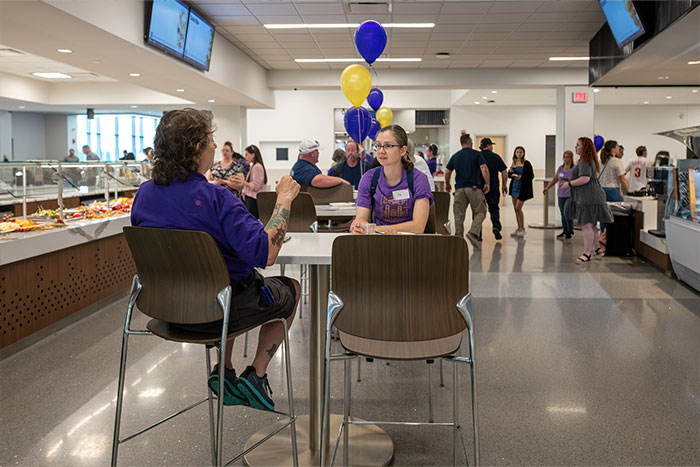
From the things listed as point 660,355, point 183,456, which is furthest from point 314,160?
point 183,456

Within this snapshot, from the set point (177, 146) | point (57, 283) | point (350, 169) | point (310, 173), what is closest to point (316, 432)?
point (177, 146)

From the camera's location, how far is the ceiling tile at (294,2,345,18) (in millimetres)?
7012

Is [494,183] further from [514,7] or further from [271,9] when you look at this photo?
Answer: [271,9]

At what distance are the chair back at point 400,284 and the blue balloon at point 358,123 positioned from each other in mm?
5013

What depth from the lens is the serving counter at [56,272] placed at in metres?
3.75

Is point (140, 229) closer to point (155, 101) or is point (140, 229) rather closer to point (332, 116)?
point (155, 101)

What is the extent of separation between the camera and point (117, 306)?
16.5 ft

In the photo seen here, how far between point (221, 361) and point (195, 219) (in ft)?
1.62

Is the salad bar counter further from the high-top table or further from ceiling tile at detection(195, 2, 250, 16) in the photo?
ceiling tile at detection(195, 2, 250, 16)

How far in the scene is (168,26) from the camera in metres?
6.73

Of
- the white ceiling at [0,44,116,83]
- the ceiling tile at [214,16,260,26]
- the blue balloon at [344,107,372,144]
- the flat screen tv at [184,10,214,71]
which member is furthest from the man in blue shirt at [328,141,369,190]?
the white ceiling at [0,44,116,83]

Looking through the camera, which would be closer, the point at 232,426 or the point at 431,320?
the point at 431,320

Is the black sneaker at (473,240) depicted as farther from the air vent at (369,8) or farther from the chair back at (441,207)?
the chair back at (441,207)

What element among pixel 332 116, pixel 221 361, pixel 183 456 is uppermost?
pixel 332 116
